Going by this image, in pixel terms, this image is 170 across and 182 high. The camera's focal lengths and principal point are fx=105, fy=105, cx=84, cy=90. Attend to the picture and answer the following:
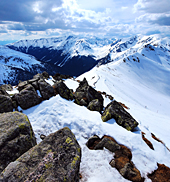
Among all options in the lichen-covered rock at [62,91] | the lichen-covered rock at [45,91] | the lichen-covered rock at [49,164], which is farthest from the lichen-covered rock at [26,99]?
the lichen-covered rock at [49,164]

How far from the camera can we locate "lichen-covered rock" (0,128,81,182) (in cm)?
565

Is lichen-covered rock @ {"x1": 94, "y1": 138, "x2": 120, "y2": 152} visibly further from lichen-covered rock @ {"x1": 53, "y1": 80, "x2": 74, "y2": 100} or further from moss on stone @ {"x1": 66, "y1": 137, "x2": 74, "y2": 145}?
lichen-covered rock @ {"x1": 53, "y1": 80, "x2": 74, "y2": 100}

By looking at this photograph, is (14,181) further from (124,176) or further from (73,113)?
(73,113)

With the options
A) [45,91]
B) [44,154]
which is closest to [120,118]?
[44,154]

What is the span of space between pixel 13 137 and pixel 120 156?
10.1 meters

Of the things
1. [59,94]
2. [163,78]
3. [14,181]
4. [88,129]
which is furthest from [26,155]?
[163,78]

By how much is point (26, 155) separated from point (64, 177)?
2.89m

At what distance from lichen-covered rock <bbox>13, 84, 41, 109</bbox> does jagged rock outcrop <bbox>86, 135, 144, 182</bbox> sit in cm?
1072

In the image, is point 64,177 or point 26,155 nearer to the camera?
point 64,177

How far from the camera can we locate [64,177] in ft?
18.6

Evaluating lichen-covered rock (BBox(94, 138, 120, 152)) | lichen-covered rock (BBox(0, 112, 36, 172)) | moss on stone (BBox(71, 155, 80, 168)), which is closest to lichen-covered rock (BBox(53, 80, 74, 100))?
lichen-covered rock (BBox(0, 112, 36, 172))

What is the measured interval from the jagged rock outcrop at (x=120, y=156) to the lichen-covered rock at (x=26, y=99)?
422 inches

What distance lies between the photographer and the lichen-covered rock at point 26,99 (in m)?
16.1

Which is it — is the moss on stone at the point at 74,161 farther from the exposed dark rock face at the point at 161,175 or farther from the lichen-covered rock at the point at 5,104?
the lichen-covered rock at the point at 5,104
